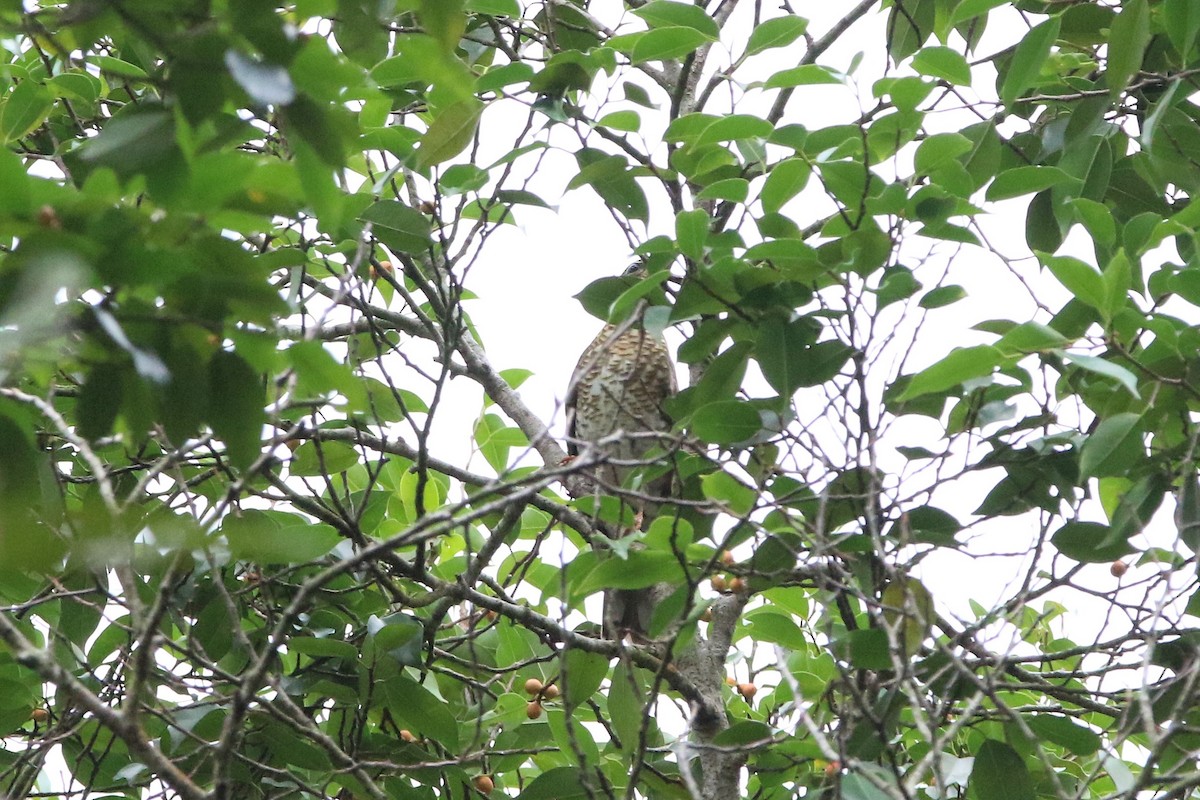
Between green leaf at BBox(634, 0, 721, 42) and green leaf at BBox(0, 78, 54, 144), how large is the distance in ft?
4.08

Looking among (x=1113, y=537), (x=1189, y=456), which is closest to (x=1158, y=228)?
(x=1189, y=456)

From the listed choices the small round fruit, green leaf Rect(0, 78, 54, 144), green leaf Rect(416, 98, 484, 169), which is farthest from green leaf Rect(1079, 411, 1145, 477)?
green leaf Rect(0, 78, 54, 144)

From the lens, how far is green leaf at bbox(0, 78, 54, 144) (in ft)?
8.02

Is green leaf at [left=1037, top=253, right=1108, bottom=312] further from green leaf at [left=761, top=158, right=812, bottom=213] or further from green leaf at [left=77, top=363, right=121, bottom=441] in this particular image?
green leaf at [left=77, top=363, right=121, bottom=441]

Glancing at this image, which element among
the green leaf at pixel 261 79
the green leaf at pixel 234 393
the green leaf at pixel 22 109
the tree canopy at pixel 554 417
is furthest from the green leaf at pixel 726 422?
the green leaf at pixel 22 109

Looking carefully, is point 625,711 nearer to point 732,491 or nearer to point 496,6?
point 732,491

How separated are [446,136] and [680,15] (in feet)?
1.53

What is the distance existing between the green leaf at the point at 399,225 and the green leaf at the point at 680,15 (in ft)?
1.79

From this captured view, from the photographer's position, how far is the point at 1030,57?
1.99 m

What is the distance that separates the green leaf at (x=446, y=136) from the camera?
211cm

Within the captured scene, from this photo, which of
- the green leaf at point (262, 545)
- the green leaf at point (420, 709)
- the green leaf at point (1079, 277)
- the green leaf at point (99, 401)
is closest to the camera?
the green leaf at point (99, 401)

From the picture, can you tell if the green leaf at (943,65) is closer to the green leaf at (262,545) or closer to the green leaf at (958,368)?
the green leaf at (958,368)

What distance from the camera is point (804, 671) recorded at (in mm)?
2469

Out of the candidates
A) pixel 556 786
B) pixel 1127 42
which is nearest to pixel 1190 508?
pixel 1127 42
